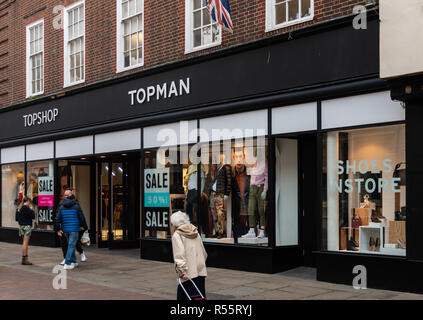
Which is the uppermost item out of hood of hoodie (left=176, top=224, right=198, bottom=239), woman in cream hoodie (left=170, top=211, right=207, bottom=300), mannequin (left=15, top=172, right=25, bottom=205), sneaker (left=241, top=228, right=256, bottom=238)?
mannequin (left=15, top=172, right=25, bottom=205)

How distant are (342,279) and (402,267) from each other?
1165mm

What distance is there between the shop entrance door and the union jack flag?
243 inches

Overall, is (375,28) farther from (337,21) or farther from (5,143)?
(5,143)

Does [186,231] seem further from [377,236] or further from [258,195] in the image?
[258,195]

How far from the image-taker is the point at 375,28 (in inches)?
381

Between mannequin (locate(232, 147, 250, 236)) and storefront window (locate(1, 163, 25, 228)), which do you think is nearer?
mannequin (locate(232, 147, 250, 236))

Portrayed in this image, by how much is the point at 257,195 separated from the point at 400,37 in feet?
15.0

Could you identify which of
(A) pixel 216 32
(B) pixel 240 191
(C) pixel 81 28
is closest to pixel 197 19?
(A) pixel 216 32

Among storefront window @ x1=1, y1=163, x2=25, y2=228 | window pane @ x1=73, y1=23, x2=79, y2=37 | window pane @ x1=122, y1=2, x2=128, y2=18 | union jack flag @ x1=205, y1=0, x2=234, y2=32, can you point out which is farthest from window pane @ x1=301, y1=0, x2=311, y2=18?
storefront window @ x1=1, y1=163, x2=25, y2=228

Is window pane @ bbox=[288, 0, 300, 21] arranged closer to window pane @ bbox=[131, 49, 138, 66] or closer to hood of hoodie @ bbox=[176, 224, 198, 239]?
window pane @ bbox=[131, 49, 138, 66]

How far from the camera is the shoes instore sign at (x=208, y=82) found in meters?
10.4

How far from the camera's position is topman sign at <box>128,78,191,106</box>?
13391 mm

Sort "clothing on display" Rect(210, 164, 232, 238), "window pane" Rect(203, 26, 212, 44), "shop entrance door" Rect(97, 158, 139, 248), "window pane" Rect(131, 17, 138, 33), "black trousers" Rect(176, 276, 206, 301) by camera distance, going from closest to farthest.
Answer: "black trousers" Rect(176, 276, 206, 301)
"clothing on display" Rect(210, 164, 232, 238)
"window pane" Rect(203, 26, 212, 44)
"window pane" Rect(131, 17, 138, 33)
"shop entrance door" Rect(97, 158, 139, 248)

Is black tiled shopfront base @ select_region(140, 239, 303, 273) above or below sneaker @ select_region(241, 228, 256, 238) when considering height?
below
